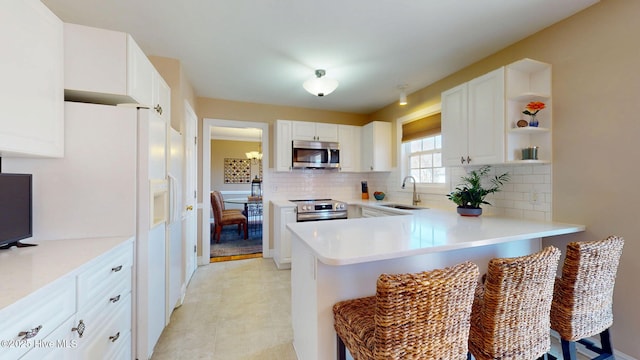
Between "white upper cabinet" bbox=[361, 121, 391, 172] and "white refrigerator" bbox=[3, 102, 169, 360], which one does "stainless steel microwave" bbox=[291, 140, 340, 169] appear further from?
"white refrigerator" bbox=[3, 102, 169, 360]

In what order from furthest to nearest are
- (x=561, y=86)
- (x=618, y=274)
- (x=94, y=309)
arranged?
1. (x=561, y=86)
2. (x=618, y=274)
3. (x=94, y=309)

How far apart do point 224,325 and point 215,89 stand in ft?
9.47

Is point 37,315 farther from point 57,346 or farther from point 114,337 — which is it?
point 114,337

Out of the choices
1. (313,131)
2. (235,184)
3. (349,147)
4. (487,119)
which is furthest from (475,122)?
(235,184)

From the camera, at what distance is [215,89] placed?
11.3 feet

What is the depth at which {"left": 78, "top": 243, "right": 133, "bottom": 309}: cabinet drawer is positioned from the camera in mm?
1106

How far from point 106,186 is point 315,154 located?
276cm

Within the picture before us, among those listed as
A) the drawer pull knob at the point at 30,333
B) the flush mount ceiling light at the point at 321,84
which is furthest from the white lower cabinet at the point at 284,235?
the drawer pull knob at the point at 30,333

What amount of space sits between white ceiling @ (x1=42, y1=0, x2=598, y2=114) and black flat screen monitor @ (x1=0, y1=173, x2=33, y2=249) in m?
1.34

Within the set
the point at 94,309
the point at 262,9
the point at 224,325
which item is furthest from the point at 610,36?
the point at 224,325

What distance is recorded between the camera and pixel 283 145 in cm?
383

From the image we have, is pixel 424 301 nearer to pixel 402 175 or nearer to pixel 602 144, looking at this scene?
pixel 602 144

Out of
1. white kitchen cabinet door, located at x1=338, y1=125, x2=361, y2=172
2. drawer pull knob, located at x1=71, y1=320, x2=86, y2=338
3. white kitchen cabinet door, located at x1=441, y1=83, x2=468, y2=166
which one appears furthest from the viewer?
white kitchen cabinet door, located at x1=338, y1=125, x2=361, y2=172

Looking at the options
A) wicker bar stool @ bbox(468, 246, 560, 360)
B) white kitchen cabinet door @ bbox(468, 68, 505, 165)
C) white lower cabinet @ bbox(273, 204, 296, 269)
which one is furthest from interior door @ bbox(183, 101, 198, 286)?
white kitchen cabinet door @ bbox(468, 68, 505, 165)
